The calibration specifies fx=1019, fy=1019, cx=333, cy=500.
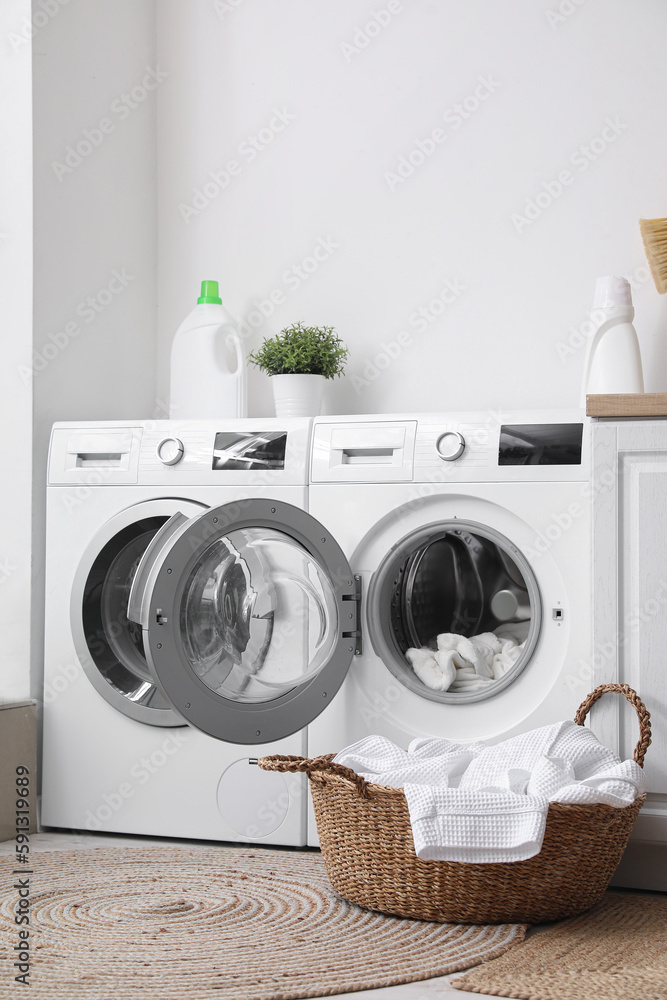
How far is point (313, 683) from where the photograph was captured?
75.3 inches

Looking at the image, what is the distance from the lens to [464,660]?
205cm

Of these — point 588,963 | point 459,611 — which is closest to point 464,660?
point 459,611

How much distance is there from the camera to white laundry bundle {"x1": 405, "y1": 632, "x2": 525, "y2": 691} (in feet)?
6.63

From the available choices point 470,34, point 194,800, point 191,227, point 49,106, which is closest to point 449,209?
point 470,34

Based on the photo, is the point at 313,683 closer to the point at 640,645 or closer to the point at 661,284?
the point at 640,645

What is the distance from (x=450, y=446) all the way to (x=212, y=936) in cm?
100

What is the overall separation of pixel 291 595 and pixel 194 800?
511 mm

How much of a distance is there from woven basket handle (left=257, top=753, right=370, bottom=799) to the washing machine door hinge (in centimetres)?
37

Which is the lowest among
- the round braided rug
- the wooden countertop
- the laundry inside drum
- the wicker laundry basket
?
the round braided rug

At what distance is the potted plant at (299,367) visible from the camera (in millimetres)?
2480

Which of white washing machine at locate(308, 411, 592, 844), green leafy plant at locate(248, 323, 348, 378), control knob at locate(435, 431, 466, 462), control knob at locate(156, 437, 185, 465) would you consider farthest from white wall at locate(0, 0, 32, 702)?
control knob at locate(435, 431, 466, 462)

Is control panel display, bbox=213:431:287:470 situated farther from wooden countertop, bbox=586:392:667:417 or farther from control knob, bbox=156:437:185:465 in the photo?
wooden countertop, bbox=586:392:667:417

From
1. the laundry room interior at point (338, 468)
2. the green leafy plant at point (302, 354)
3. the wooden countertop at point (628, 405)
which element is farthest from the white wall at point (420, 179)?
the wooden countertop at point (628, 405)

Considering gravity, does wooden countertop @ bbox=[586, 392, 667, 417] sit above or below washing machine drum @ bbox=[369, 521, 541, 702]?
above
